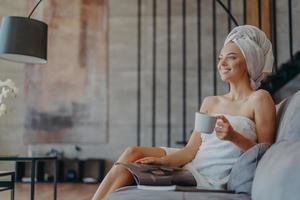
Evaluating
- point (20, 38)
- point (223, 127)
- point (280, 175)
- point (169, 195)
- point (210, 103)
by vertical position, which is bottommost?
point (169, 195)

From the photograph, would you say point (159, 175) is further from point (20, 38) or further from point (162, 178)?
point (20, 38)

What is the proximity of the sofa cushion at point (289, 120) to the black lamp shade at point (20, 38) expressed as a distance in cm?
158

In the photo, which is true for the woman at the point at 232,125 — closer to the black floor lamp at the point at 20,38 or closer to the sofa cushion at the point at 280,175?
the sofa cushion at the point at 280,175

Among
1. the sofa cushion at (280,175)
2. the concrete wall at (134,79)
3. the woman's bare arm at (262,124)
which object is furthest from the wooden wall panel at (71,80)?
the sofa cushion at (280,175)

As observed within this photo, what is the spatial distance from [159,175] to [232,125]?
377mm

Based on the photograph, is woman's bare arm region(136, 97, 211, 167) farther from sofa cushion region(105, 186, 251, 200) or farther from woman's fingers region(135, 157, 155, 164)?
sofa cushion region(105, 186, 251, 200)

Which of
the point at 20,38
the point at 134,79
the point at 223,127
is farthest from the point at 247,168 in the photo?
the point at 134,79

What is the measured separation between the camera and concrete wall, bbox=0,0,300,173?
19.7 ft

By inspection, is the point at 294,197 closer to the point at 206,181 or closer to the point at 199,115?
the point at 199,115

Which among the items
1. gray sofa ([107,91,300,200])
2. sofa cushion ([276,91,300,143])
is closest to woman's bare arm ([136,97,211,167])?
gray sofa ([107,91,300,200])

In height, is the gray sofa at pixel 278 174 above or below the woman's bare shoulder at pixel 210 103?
below

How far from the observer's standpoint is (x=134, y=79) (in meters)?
6.09

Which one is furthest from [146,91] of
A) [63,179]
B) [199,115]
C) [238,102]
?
[199,115]

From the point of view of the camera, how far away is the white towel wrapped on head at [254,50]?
182 cm
